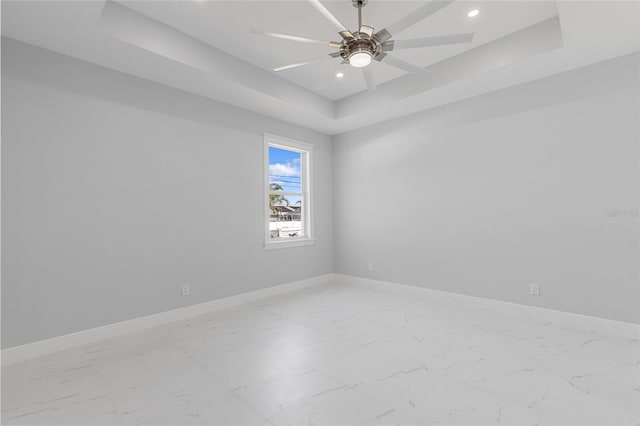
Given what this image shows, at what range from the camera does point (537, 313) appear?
3.24m

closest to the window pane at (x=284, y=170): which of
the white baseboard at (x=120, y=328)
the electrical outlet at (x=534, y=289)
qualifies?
the white baseboard at (x=120, y=328)

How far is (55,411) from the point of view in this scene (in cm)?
179

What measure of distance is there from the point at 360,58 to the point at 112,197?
2681 millimetres

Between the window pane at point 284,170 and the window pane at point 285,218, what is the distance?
0.18 meters

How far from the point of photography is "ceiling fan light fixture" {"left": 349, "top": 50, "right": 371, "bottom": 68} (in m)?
2.24

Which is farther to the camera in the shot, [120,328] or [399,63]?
[120,328]

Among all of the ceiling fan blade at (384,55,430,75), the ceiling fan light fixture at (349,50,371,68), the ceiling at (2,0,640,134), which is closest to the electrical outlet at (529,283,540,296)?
the ceiling at (2,0,640,134)

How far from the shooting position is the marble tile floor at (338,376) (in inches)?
68.4

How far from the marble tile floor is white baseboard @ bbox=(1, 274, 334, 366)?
0.30 feet

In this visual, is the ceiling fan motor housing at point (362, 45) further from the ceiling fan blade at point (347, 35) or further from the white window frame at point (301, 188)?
the white window frame at point (301, 188)

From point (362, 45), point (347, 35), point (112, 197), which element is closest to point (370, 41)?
point (362, 45)

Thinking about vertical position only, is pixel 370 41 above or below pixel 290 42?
below

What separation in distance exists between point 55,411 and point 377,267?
12.7 feet

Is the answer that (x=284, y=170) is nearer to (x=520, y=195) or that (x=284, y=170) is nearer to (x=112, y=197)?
(x=112, y=197)
